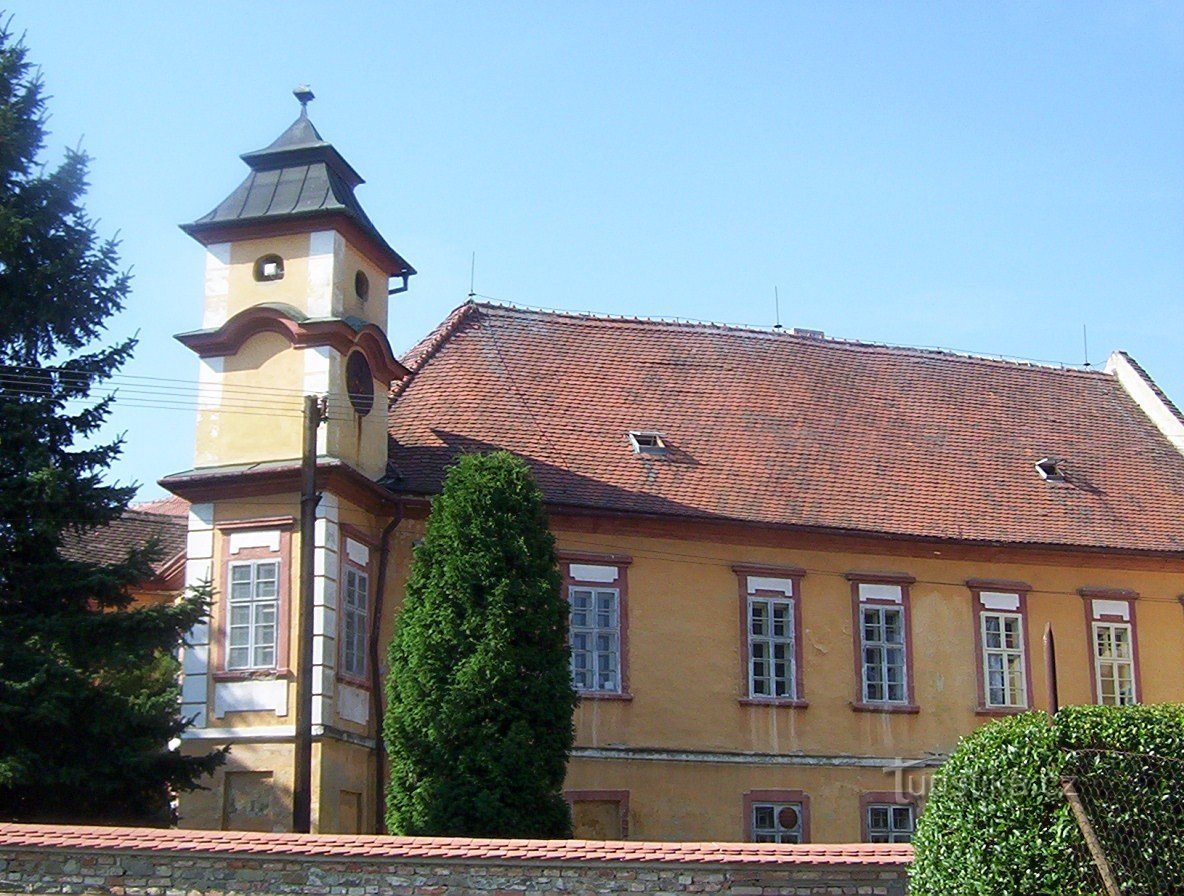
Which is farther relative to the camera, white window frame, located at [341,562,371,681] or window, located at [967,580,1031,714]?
window, located at [967,580,1031,714]

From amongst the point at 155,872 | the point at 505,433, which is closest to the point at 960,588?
the point at 505,433

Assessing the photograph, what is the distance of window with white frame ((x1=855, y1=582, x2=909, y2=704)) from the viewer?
90.7 feet

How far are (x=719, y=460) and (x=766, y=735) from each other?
4591mm

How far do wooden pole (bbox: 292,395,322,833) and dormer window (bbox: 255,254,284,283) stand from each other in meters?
4.11

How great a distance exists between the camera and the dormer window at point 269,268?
25391 mm

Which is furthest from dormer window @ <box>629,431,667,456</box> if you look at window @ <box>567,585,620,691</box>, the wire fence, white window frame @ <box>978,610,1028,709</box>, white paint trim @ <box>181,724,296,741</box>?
the wire fence

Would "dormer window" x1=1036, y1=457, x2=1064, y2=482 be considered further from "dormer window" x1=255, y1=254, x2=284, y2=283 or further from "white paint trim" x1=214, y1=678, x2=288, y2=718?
"white paint trim" x1=214, y1=678, x2=288, y2=718

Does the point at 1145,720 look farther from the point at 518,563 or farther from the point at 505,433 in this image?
the point at 505,433

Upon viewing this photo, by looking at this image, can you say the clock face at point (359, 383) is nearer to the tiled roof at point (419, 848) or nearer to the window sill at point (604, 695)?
the window sill at point (604, 695)

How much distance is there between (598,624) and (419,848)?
31.3 ft

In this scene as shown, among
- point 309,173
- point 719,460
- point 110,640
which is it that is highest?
point 309,173

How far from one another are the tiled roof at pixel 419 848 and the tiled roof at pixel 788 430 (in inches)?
359

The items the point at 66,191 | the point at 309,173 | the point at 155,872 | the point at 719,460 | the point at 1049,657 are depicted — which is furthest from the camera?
the point at 719,460

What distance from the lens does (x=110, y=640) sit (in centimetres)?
2058
